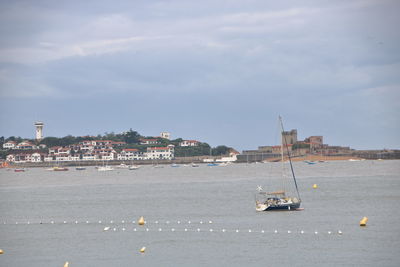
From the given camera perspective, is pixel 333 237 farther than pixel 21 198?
No

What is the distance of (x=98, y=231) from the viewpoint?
54750mm

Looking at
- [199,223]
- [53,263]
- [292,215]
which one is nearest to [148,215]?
[199,223]

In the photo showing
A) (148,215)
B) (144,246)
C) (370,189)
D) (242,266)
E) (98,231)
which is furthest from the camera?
(370,189)

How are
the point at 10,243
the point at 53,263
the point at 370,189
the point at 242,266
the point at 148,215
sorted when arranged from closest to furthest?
the point at 242,266 → the point at 53,263 → the point at 10,243 → the point at 148,215 → the point at 370,189

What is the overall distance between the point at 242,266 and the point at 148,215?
88.7 ft

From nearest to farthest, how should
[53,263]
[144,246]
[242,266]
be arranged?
1. [242,266]
2. [53,263]
3. [144,246]

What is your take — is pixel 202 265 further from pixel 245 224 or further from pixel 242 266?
pixel 245 224

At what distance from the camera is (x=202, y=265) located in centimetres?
3956

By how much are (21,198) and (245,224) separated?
49355 millimetres

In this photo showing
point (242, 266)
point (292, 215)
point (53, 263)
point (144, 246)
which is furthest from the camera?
point (292, 215)

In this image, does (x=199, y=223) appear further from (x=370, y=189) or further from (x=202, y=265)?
Result: (x=370, y=189)

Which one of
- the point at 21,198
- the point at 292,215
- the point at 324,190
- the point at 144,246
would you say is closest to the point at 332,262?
the point at 144,246

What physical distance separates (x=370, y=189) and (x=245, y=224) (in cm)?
4121

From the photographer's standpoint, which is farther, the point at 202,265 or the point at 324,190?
the point at 324,190
